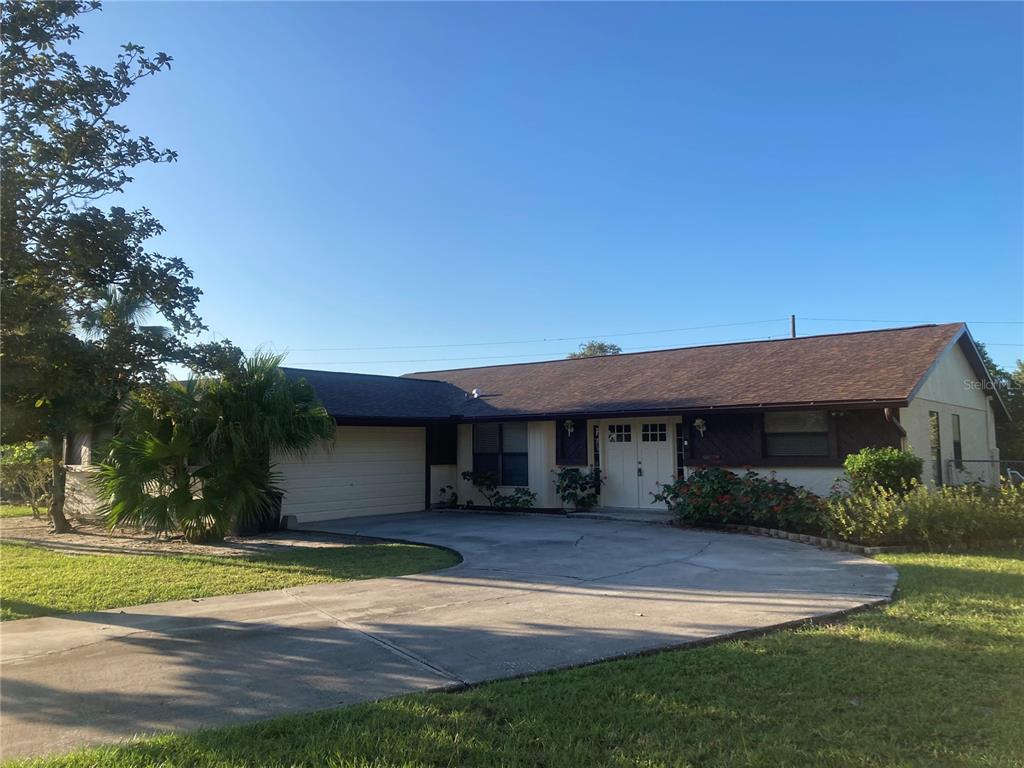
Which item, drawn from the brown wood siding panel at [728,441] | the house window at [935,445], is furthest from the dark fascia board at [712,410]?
the house window at [935,445]

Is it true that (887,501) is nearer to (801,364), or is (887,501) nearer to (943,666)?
(801,364)

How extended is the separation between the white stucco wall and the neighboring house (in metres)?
0.07

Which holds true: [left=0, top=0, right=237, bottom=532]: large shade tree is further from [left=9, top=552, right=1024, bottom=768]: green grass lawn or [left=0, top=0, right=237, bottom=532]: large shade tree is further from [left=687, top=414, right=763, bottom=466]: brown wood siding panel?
[left=687, top=414, right=763, bottom=466]: brown wood siding panel

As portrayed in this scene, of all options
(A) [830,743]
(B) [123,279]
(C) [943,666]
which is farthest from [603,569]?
(B) [123,279]

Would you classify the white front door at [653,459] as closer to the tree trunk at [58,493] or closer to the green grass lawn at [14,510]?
the tree trunk at [58,493]

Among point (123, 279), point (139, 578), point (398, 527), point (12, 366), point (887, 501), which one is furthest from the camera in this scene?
point (398, 527)

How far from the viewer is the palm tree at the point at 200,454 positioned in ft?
40.8

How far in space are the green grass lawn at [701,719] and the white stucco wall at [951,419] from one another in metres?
9.39

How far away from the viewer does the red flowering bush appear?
12898mm

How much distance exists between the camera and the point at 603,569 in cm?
993

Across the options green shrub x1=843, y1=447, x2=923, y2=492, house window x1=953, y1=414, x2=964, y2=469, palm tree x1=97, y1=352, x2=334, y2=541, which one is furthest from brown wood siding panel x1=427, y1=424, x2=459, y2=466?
house window x1=953, y1=414, x2=964, y2=469

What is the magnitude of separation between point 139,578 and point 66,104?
6.10 meters

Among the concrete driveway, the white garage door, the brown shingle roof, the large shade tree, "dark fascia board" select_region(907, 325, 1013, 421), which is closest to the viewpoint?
the concrete driveway

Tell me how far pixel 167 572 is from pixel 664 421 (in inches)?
442
